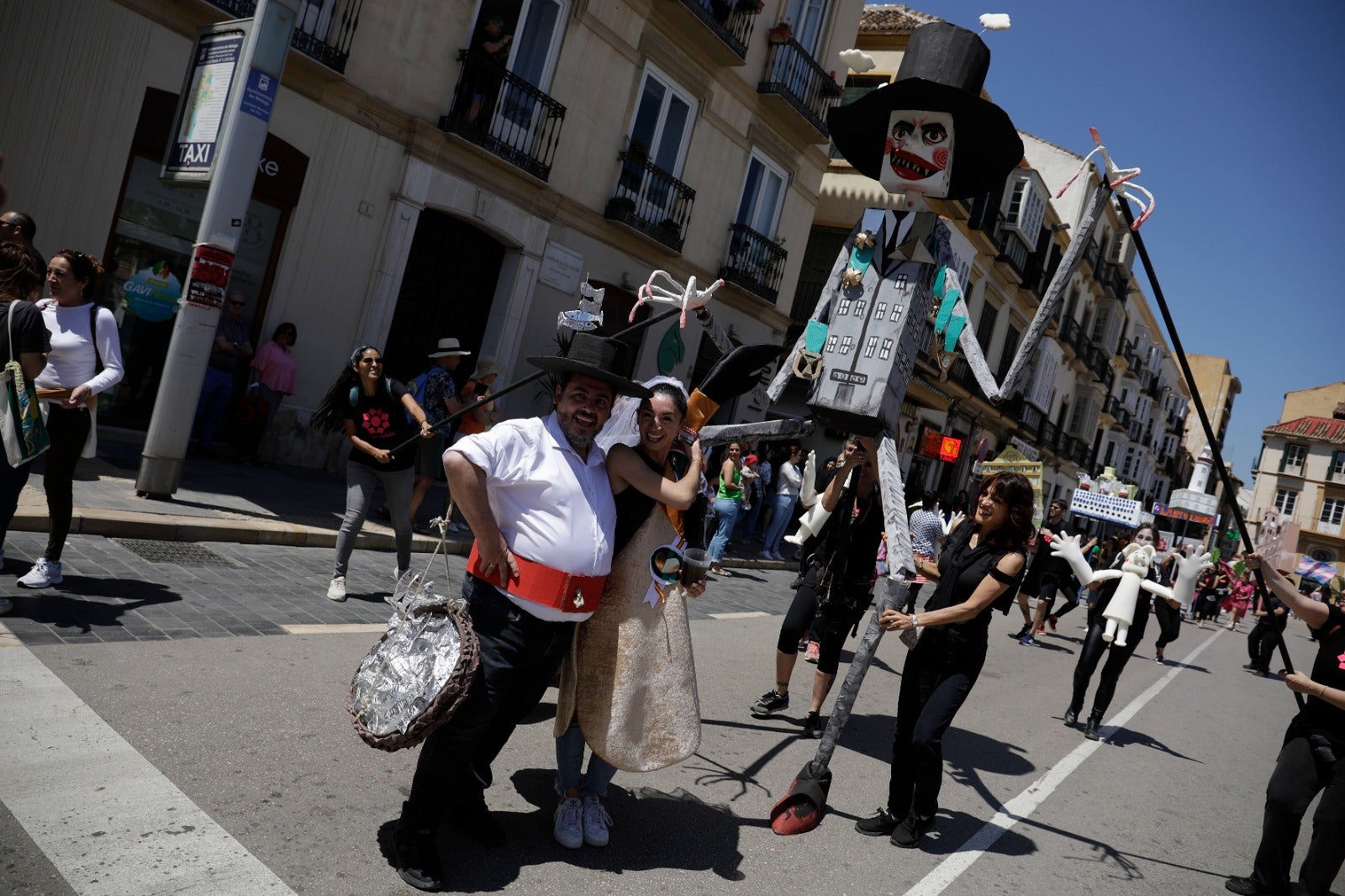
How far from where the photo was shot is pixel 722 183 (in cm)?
1722

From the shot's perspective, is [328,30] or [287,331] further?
[287,331]

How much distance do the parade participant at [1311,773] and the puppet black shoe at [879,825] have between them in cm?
185

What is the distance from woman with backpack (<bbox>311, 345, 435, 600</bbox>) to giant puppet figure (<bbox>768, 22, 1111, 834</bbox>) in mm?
2986

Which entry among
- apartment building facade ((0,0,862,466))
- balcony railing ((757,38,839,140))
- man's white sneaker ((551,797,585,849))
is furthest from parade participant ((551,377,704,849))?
balcony railing ((757,38,839,140))

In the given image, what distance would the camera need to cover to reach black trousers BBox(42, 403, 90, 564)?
515 centimetres

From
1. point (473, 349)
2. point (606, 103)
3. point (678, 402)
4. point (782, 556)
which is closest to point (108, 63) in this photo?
point (473, 349)

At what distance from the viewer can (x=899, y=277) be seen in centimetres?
475

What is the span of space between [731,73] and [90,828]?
15.9 m

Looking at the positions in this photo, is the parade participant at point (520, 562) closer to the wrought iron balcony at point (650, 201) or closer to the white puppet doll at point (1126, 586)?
the white puppet doll at point (1126, 586)

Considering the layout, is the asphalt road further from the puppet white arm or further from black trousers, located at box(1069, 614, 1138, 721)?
the puppet white arm

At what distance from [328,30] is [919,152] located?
27.4ft

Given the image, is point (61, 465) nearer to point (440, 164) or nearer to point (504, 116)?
point (440, 164)

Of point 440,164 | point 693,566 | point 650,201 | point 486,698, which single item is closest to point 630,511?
point 693,566

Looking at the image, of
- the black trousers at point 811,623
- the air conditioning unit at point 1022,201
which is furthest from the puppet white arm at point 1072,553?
the air conditioning unit at point 1022,201
